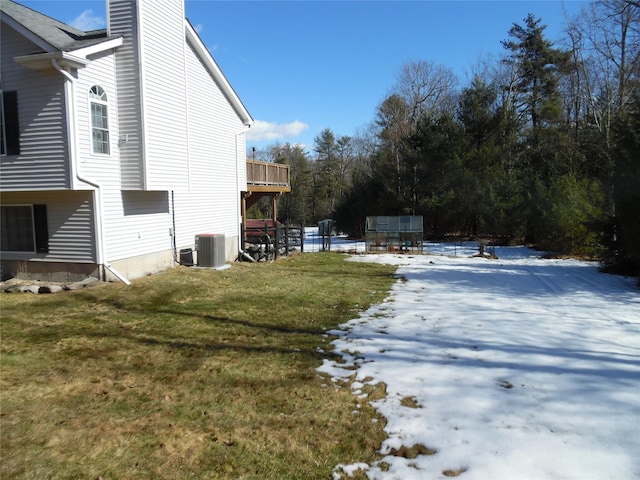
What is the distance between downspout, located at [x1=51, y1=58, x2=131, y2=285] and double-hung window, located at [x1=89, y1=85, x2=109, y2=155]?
24.1 inches

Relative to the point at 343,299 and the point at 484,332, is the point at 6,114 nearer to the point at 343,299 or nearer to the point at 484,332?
the point at 343,299

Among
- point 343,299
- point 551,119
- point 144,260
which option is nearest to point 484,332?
point 343,299

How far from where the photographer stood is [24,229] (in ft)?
33.1

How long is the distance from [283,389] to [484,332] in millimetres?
3767

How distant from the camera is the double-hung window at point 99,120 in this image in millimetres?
9609

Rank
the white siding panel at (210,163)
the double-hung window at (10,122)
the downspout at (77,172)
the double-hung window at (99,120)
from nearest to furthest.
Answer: the downspout at (77,172)
the double-hung window at (10,122)
the double-hung window at (99,120)
the white siding panel at (210,163)

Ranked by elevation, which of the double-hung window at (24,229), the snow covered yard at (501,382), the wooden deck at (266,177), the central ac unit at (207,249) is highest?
the wooden deck at (266,177)

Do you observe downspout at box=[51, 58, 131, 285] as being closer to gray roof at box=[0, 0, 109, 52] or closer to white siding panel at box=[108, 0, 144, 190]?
gray roof at box=[0, 0, 109, 52]

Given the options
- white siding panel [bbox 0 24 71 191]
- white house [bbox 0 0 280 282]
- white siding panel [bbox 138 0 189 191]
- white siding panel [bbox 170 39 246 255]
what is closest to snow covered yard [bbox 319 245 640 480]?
white house [bbox 0 0 280 282]

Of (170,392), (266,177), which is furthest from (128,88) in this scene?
(266,177)

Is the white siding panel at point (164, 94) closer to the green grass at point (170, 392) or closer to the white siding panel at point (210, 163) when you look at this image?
the white siding panel at point (210, 163)

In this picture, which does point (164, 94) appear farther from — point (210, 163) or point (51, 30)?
point (210, 163)

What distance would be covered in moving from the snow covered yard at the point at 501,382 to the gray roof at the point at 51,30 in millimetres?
8293

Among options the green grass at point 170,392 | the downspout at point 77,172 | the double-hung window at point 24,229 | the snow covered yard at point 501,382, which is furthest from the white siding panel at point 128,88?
the snow covered yard at point 501,382
